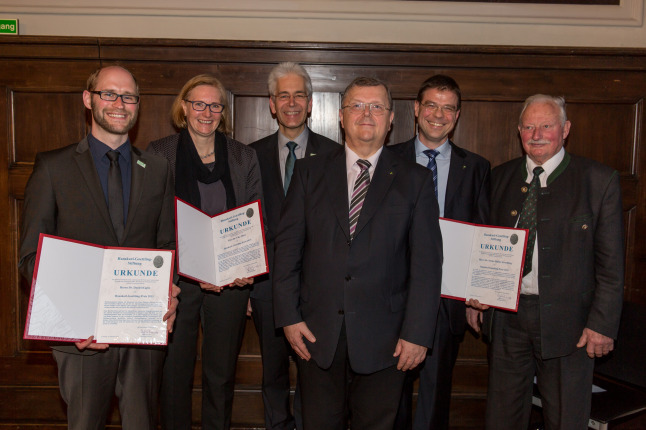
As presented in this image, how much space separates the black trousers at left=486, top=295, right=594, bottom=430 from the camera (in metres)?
2.47

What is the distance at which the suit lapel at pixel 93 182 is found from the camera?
2113mm

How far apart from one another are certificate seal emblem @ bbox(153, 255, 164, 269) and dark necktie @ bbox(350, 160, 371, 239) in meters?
0.81

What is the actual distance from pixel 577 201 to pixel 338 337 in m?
1.39

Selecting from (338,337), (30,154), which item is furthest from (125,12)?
(338,337)

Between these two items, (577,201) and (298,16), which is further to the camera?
(298,16)

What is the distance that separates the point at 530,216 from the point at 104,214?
2.05 meters

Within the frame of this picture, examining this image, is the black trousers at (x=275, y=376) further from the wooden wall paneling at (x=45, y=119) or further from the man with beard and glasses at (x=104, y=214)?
the wooden wall paneling at (x=45, y=119)

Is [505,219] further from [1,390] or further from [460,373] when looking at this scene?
[1,390]

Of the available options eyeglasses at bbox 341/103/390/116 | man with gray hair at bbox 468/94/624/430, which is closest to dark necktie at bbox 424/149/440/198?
man with gray hair at bbox 468/94/624/430

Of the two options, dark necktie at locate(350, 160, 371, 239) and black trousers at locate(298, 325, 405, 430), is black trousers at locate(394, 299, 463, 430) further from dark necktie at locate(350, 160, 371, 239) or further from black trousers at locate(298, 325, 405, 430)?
dark necktie at locate(350, 160, 371, 239)

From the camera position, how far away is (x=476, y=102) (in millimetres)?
3514

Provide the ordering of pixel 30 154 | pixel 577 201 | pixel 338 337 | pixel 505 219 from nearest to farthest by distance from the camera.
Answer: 1. pixel 338 337
2. pixel 577 201
3. pixel 505 219
4. pixel 30 154

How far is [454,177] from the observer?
2756 mm

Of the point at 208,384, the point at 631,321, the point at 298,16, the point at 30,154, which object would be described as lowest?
the point at 208,384
